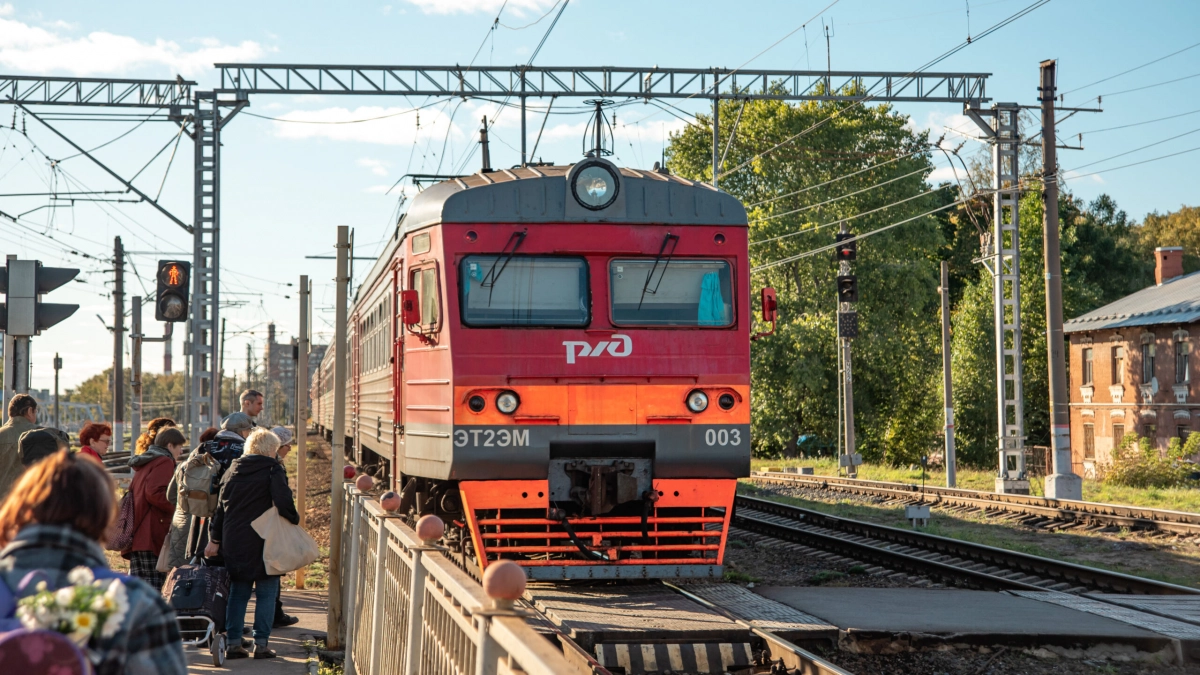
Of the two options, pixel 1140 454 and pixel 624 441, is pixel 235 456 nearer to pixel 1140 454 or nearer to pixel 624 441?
pixel 624 441

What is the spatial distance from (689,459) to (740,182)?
3790 centimetres

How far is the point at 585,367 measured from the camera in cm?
999

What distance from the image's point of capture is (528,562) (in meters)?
9.80

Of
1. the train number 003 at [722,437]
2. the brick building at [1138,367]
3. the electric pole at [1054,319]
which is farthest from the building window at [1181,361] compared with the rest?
the train number 003 at [722,437]

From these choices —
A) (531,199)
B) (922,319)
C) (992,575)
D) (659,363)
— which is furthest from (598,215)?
(922,319)

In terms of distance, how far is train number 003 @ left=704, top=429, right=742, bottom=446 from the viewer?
1012 centimetres

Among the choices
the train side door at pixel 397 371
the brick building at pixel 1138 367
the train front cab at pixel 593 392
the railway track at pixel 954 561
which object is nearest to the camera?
the train front cab at pixel 593 392

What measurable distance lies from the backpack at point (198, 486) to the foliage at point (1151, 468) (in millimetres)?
25567

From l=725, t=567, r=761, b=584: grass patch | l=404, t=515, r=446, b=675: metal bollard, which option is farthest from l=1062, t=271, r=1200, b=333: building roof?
l=404, t=515, r=446, b=675: metal bollard

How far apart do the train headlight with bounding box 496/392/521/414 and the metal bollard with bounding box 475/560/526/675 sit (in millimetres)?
5883

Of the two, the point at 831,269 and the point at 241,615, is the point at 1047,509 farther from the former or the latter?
the point at 831,269

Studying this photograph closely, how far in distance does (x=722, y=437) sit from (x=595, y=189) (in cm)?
220

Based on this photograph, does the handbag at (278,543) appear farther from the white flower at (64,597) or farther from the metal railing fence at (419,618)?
the white flower at (64,597)

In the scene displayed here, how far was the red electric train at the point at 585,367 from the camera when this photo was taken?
9.87m
